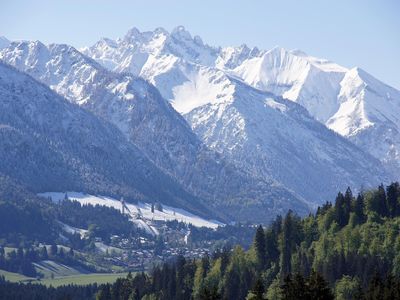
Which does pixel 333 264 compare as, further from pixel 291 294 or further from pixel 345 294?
pixel 291 294

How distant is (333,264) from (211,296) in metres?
89.0

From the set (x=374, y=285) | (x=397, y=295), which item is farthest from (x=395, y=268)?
(x=397, y=295)

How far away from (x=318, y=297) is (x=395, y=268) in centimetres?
8725

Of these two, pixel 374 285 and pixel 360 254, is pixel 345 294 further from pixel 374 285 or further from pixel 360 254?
pixel 374 285

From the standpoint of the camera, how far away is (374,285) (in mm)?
128500

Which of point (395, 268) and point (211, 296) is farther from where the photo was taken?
point (395, 268)

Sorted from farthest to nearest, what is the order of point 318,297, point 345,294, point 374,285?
point 345,294, point 374,285, point 318,297

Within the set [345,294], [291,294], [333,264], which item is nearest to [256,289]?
[291,294]

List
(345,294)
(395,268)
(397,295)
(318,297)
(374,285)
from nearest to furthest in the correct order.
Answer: (318,297)
(397,295)
(374,285)
(345,294)
(395,268)

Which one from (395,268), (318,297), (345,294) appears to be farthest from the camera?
(395,268)

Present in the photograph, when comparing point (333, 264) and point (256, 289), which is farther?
point (333, 264)

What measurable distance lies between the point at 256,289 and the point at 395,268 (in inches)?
3204

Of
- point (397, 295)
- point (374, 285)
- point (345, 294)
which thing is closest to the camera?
point (397, 295)

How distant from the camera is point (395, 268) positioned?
191 metres
